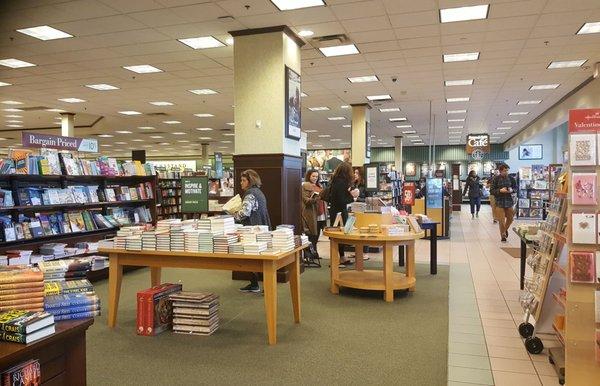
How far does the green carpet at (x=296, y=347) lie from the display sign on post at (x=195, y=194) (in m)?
3.50

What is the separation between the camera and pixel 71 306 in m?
2.09

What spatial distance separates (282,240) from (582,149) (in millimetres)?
2439

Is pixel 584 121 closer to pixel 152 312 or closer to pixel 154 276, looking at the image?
pixel 152 312

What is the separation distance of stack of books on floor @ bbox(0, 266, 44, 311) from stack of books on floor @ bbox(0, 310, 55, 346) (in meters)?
0.06

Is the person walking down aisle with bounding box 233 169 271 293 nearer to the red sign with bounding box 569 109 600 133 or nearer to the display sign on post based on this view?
the red sign with bounding box 569 109 600 133

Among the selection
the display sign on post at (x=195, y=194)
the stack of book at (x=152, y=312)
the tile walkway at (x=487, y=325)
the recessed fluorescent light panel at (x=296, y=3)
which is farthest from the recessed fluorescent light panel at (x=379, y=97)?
the stack of book at (x=152, y=312)

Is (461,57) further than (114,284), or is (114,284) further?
(461,57)

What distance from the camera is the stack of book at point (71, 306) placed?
2.06 metres

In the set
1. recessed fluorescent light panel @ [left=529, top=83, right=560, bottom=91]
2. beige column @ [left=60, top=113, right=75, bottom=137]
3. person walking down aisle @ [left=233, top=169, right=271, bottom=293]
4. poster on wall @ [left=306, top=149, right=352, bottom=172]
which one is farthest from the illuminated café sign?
beige column @ [left=60, top=113, right=75, bottom=137]

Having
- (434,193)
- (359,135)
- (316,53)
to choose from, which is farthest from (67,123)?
(434,193)

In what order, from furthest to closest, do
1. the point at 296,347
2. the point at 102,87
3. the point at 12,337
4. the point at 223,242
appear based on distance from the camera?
the point at 102,87 < the point at 223,242 < the point at 296,347 < the point at 12,337

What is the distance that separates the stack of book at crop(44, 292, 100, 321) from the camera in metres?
2.06

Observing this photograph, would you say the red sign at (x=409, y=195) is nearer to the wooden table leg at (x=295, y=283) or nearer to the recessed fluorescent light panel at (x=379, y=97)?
the recessed fluorescent light panel at (x=379, y=97)

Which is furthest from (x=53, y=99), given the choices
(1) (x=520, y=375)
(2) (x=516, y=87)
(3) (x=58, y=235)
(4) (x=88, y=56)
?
(1) (x=520, y=375)
